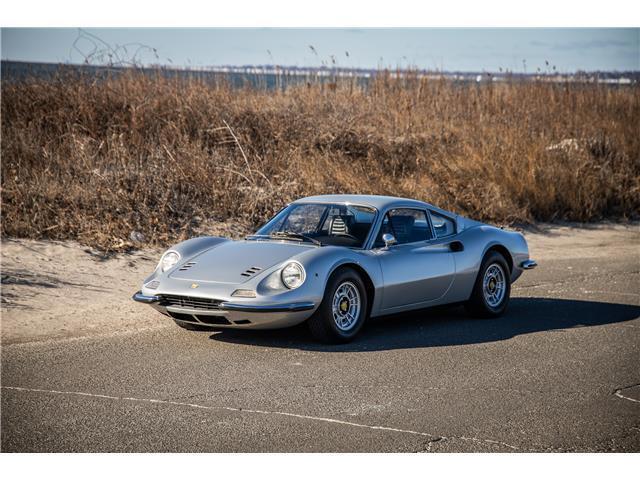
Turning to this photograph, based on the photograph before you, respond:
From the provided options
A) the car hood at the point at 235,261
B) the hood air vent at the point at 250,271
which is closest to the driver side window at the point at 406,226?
the car hood at the point at 235,261

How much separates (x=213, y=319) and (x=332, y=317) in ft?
3.34

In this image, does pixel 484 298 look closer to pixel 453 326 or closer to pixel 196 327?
pixel 453 326

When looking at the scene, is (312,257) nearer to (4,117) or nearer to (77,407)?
(77,407)

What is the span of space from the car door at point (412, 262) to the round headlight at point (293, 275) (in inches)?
38.5

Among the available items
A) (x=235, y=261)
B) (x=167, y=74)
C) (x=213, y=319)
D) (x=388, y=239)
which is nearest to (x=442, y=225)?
(x=388, y=239)

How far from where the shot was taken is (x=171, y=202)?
14141 mm

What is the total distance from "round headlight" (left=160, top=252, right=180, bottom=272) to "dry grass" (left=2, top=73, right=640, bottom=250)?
3652mm

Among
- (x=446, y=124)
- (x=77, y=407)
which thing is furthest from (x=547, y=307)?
(x=446, y=124)

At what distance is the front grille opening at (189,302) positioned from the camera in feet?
25.9

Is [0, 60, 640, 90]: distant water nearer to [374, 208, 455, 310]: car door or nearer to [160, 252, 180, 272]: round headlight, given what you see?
[160, 252, 180, 272]: round headlight

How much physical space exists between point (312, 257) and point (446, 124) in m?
12.9

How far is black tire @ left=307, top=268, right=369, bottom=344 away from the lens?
806 cm

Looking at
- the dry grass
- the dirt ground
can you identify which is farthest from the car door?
the dry grass

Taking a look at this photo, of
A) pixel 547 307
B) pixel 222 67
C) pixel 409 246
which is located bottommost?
pixel 547 307
